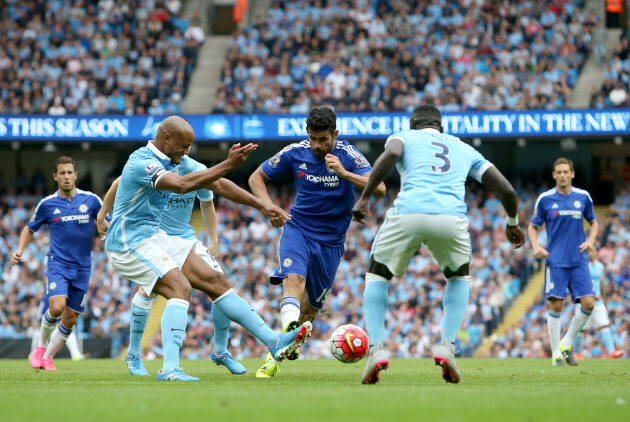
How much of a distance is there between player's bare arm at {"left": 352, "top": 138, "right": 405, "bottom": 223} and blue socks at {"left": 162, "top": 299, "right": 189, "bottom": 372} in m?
1.93

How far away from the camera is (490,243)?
79.9 ft

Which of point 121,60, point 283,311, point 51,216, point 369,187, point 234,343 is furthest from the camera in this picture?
point 121,60

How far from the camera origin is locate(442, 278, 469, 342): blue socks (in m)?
7.35

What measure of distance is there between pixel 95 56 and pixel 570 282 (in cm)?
2092

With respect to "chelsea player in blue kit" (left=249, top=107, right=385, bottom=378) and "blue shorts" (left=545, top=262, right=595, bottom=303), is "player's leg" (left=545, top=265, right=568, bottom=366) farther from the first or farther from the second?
"chelsea player in blue kit" (left=249, top=107, right=385, bottom=378)

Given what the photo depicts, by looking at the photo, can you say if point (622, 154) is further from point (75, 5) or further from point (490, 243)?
point (75, 5)

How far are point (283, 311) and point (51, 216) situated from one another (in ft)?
17.3

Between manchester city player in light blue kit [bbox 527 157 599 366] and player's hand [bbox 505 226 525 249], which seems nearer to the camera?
player's hand [bbox 505 226 525 249]

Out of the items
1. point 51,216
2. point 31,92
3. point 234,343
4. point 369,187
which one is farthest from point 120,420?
point 31,92

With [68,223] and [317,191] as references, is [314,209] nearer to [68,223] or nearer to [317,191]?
[317,191]

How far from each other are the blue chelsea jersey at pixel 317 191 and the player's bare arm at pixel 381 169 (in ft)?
6.42

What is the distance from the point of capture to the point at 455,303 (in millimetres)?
7422

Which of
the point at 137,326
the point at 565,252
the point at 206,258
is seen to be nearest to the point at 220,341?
the point at 137,326

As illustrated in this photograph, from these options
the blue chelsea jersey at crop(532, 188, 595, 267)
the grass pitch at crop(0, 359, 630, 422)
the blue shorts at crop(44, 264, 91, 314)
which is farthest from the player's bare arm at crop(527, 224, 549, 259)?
the blue shorts at crop(44, 264, 91, 314)
